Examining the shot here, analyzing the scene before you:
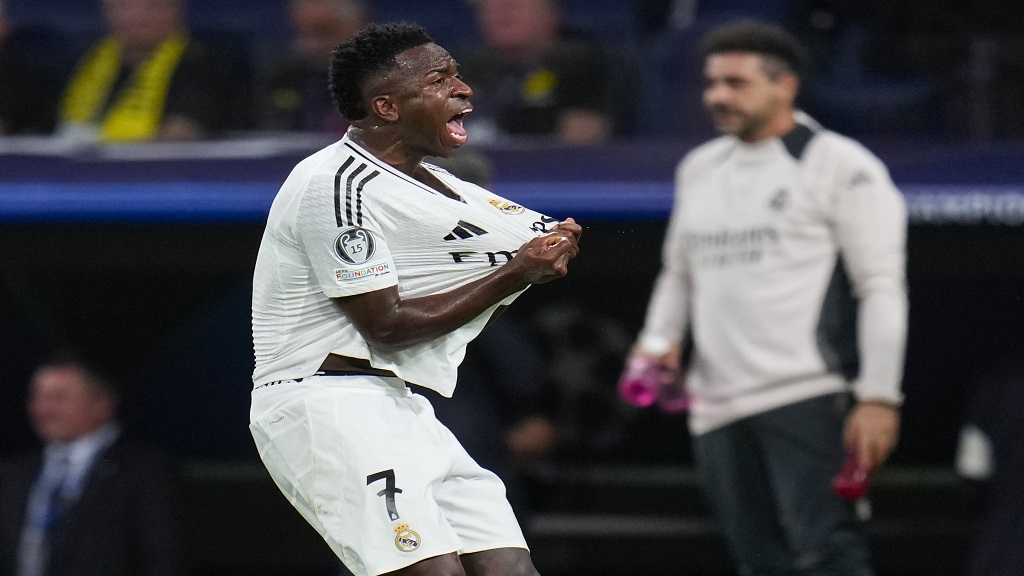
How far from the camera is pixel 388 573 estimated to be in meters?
3.00

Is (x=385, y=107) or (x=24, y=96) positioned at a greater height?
(x=24, y=96)

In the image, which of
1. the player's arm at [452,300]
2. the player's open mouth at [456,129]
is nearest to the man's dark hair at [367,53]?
the player's open mouth at [456,129]

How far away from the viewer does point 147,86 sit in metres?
6.31

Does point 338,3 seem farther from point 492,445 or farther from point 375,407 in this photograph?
point 375,407

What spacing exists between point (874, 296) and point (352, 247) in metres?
1.74

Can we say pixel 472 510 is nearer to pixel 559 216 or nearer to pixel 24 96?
pixel 559 216

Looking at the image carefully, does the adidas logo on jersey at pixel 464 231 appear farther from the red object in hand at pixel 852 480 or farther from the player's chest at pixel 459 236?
the red object in hand at pixel 852 480

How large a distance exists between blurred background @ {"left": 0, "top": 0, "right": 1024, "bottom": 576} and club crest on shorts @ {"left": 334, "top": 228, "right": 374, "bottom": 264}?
1.92m

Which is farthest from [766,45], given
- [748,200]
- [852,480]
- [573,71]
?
[573,71]

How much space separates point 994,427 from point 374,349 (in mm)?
2656

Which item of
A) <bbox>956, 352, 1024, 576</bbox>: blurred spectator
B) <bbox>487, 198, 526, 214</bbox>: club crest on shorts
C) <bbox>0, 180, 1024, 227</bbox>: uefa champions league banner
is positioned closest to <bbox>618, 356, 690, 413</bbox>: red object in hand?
<bbox>0, 180, 1024, 227</bbox>: uefa champions league banner

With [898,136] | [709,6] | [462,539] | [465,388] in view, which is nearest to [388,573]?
[462,539]

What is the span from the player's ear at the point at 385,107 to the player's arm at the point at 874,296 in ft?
5.33

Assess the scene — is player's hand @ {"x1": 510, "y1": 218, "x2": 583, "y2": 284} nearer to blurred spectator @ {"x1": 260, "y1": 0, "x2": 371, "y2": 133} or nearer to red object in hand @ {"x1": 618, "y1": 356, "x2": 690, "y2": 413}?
red object in hand @ {"x1": 618, "y1": 356, "x2": 690, "y2": 413}
